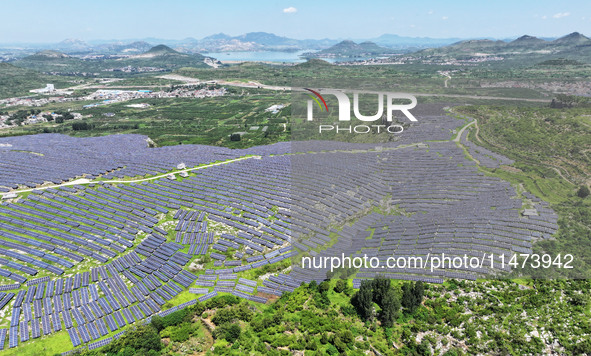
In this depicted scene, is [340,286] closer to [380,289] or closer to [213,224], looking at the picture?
[380,289]

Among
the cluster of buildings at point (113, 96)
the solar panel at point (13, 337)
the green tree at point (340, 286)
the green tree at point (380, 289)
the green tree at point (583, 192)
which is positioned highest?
the cluster of buildings at point (113, 96)

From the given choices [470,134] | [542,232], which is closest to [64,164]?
[542,232]

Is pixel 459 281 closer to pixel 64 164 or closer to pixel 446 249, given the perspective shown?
pixel 446 249

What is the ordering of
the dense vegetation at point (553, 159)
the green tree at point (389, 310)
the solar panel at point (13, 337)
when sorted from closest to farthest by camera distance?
the solar panel at point (13, 337) < the green tree at point (389, 310) < the dense vegetation at point (553, 159)

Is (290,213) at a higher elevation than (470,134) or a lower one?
lower

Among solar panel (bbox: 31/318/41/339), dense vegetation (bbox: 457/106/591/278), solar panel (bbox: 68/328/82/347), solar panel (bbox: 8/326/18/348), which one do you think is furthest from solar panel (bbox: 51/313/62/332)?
dense vegetation (bbox: 457/106/591/278)

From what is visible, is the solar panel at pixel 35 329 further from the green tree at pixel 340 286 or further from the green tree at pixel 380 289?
the green tree at pixel 380 289

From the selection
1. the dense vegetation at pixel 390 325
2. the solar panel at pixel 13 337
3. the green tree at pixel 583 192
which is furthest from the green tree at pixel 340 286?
the green tree at pixel 583 192

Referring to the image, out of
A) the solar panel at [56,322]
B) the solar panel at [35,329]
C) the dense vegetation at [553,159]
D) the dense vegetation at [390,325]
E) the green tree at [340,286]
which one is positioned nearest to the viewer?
the dense vegetation at [390,325]
